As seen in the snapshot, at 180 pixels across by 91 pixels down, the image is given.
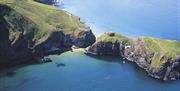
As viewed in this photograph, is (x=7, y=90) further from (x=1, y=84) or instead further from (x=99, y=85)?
(x=99, y=85)

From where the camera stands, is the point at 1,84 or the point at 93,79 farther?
the point at 93,79

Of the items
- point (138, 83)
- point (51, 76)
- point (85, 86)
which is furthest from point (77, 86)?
point (138, 83)

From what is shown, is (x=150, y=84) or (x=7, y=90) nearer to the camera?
(x=7, y=90)

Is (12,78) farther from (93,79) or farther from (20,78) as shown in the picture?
(93,79)

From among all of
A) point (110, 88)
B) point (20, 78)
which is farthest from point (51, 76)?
point (110, 88)

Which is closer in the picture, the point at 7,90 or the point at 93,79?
the point at 7,90

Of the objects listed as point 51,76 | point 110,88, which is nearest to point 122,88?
point 110,88

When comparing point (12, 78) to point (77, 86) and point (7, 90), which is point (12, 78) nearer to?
point (7, 90)
